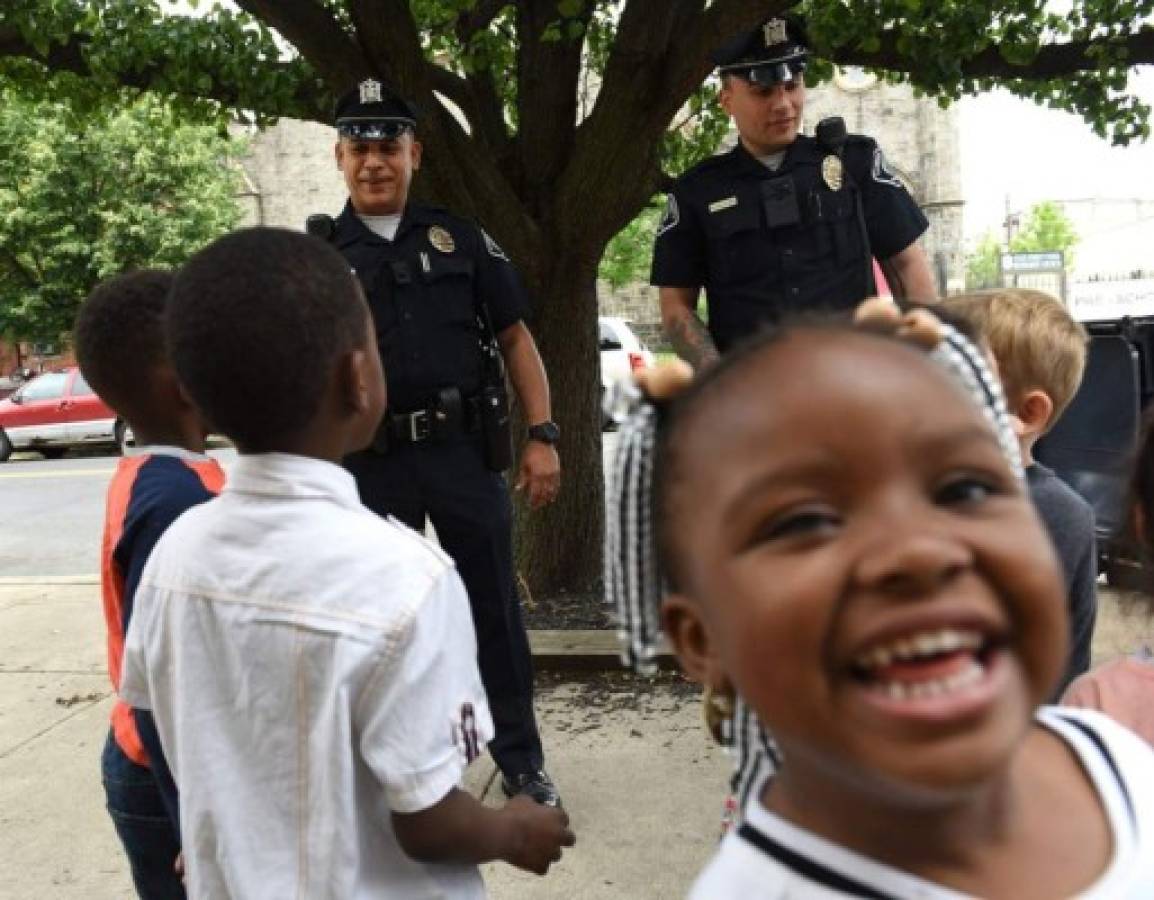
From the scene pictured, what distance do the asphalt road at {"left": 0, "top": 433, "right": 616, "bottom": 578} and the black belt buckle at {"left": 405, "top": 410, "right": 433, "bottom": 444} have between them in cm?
292

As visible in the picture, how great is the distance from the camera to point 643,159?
14.9 ft

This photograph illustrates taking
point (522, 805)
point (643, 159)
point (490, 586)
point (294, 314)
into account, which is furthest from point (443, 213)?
point (522, 805)

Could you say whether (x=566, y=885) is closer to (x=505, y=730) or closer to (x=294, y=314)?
(x=505, y=730)

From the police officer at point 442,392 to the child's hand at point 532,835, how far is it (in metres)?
1.45

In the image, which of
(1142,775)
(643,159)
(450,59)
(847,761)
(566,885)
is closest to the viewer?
(847,761)

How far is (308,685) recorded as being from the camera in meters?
1.42

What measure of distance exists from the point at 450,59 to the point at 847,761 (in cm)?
575

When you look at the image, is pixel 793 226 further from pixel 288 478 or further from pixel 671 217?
pixel 288 478

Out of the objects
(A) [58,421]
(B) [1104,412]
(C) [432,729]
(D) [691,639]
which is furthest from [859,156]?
(A) [58,421]

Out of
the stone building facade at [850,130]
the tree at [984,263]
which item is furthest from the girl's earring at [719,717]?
the tree at [984,263]

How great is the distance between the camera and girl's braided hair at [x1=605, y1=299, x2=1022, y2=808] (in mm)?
954

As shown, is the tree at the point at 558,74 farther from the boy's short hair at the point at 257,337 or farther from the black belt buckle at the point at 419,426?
the boy's short hair at the point at 257,337

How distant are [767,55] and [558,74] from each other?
187 cm

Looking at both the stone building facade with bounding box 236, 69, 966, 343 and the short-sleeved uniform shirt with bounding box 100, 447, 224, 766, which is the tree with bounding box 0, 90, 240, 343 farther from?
the short-sleeved uniform shirt with bounding box 100, 447, 224, 766
